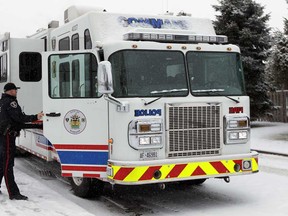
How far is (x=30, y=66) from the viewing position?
10.1 m

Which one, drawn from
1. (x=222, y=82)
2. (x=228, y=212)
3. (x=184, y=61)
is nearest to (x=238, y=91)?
(x=222, y=82)

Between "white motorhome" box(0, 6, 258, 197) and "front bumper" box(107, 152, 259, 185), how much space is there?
0.01 metres

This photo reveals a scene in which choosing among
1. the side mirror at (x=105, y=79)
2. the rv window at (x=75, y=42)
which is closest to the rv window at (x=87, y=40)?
the rv window at (x=75, y=42)

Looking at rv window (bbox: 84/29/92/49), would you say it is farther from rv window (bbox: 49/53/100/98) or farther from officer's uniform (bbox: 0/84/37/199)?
officer's uniform (bbox: 0/84/37/199)

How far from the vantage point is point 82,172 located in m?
7.26

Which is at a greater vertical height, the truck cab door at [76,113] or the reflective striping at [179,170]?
the truck cab door at [76,113]

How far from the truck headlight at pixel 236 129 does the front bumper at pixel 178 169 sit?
0.25m

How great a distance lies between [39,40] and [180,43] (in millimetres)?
Answer: 3863

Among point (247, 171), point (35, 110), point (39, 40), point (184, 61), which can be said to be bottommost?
point (247, 171)

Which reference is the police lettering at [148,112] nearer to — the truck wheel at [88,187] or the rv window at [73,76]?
the rv window at [73,76]

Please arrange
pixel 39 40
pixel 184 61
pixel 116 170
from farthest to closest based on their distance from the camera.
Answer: pixel 39 40 → pixel 184 61 → pixel 116 170

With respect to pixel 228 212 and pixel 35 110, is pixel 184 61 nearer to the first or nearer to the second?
pixel 228 212

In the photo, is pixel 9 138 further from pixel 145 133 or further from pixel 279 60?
pixel 279 60

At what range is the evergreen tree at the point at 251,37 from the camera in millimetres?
20438
